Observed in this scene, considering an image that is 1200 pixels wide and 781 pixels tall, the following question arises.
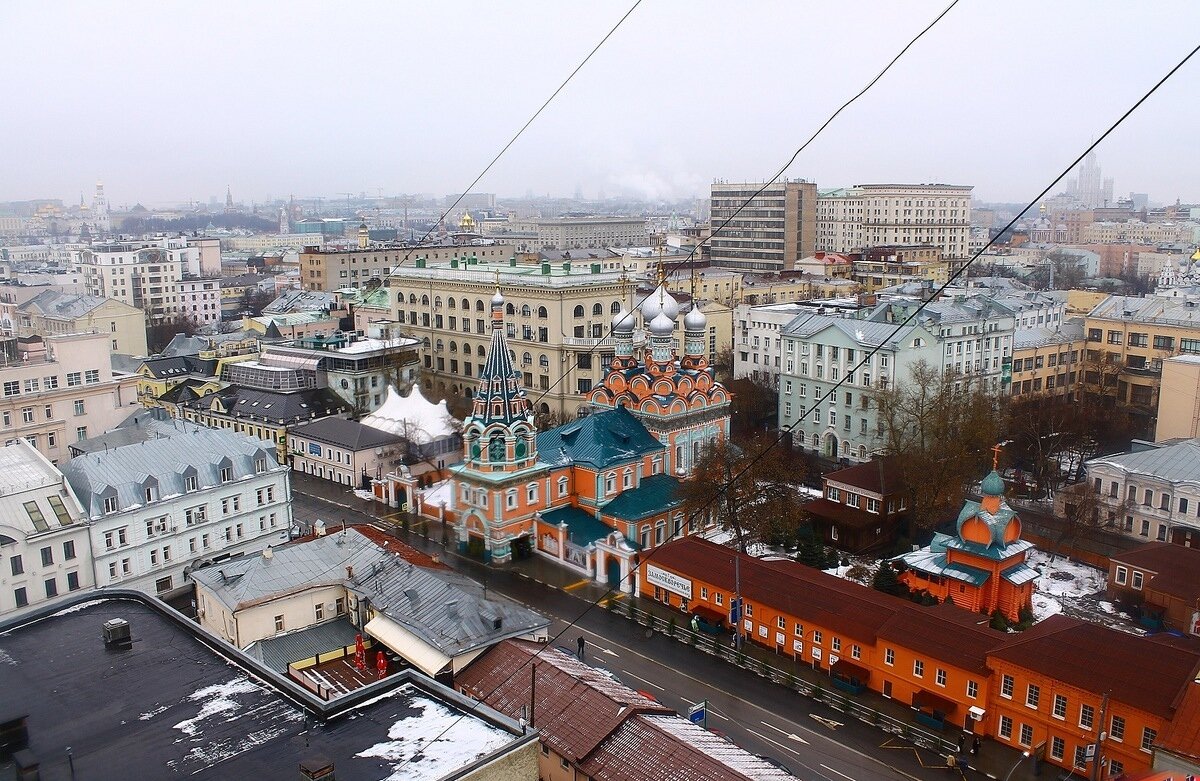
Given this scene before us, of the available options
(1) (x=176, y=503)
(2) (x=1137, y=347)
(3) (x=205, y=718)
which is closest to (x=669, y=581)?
(1) (x=176, y=503)

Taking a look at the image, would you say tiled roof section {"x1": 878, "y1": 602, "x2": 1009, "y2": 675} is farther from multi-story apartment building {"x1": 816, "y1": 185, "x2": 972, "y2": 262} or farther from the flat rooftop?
multi-story apartment building {"x1": 816, "y1": 185, "x2": 972, "y2": 262}

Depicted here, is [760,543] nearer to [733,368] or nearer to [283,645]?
[283,645]

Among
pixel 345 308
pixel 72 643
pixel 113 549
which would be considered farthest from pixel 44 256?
pixel 72 643

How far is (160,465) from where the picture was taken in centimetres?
2994

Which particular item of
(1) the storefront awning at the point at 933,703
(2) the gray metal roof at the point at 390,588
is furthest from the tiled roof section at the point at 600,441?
(1) the storefront awning at the point at 933,703

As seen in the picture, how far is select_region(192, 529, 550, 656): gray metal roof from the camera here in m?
22.1

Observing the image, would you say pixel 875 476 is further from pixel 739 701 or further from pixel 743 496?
pixel 739 701

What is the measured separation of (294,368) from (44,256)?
400ft

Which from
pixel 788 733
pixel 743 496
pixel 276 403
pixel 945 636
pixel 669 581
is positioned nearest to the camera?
pixel 788 733

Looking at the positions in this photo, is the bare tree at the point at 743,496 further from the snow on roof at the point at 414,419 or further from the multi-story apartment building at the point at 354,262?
the multi-story apartment building at the point at 354,262

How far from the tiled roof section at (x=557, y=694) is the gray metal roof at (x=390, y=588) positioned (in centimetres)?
75

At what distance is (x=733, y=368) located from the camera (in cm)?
5741

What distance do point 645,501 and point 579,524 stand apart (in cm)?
253

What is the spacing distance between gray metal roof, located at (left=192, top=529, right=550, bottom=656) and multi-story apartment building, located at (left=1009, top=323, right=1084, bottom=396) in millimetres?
36733
